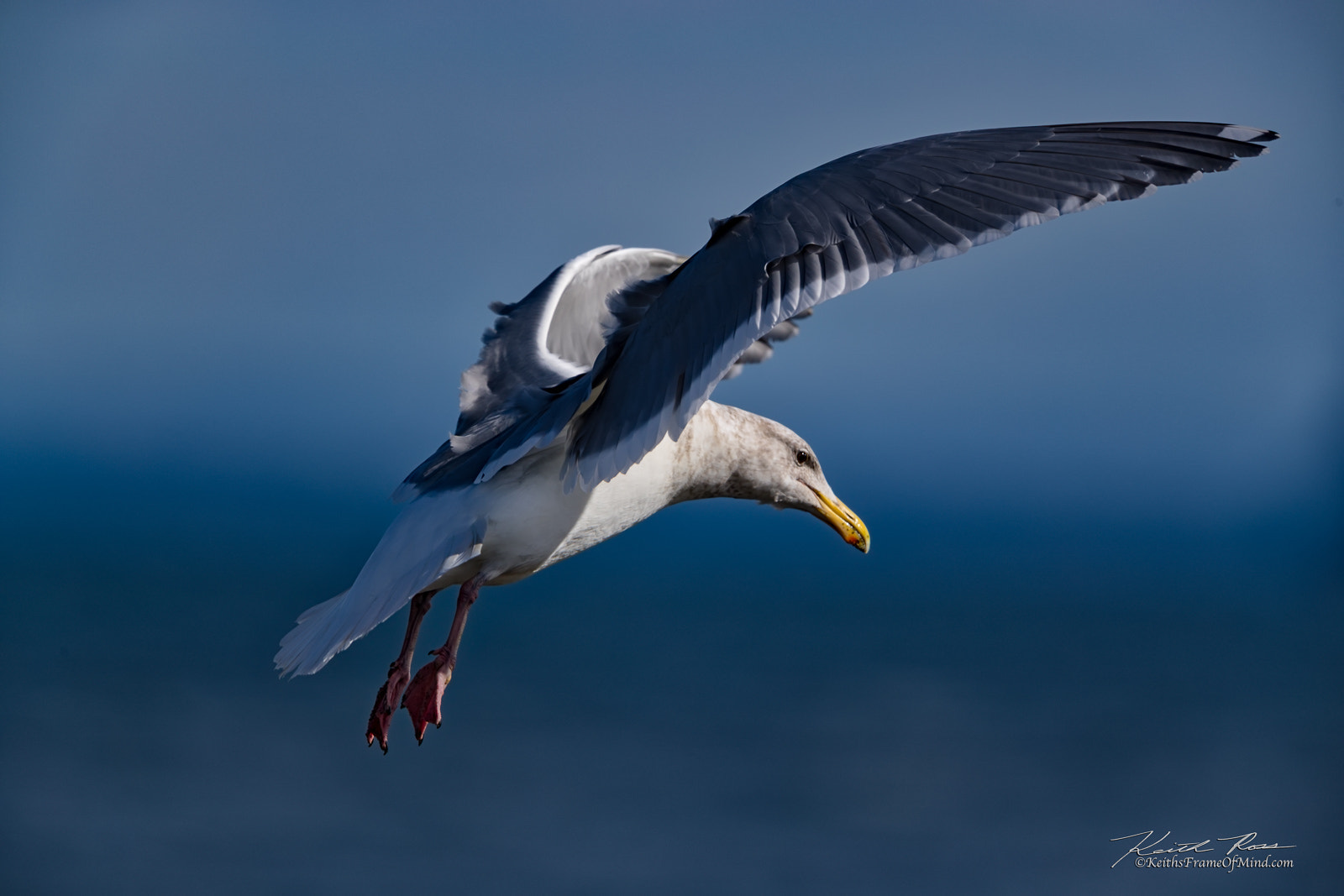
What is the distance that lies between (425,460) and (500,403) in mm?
291

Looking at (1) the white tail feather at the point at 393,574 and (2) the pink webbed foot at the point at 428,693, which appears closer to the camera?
(1) the white tail feather at the point at 393,574

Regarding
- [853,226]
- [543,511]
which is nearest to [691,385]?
[853,226]

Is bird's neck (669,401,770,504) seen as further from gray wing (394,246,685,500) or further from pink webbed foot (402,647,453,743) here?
pink webbed foot (402,647,453,743)

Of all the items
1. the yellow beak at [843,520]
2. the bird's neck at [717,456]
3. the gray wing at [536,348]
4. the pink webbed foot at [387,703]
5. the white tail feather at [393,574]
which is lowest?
the pink webbed foot at [387,703]

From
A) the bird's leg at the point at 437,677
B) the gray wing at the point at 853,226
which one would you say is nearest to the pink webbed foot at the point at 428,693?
the bird's leg at the point at 437,677

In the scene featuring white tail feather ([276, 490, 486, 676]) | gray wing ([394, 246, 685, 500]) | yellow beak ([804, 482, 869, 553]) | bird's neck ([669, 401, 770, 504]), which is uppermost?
gray wing ([394, 246, 685, 500])

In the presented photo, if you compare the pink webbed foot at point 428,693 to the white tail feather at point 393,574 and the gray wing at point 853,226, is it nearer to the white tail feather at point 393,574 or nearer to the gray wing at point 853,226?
the white tail feather at point 393,574

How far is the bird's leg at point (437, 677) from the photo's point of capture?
8.98 ft

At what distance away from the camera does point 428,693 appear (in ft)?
9.05

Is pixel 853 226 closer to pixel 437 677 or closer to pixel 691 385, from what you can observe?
pixel 691 385

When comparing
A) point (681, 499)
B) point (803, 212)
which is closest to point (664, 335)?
point (803, 212)

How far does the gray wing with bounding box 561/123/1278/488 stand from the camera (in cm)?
218

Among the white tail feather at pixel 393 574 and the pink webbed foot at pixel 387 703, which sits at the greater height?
the white tail feather at pixel 393 574

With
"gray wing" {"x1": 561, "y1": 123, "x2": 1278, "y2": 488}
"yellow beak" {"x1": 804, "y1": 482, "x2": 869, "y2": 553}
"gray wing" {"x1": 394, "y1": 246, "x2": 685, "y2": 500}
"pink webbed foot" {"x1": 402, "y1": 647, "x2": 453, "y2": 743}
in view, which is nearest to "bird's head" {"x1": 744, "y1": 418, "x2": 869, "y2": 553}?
"yellow beak" {"x1": 804, "y1": 482, "x2": 869, "y2": 553}
